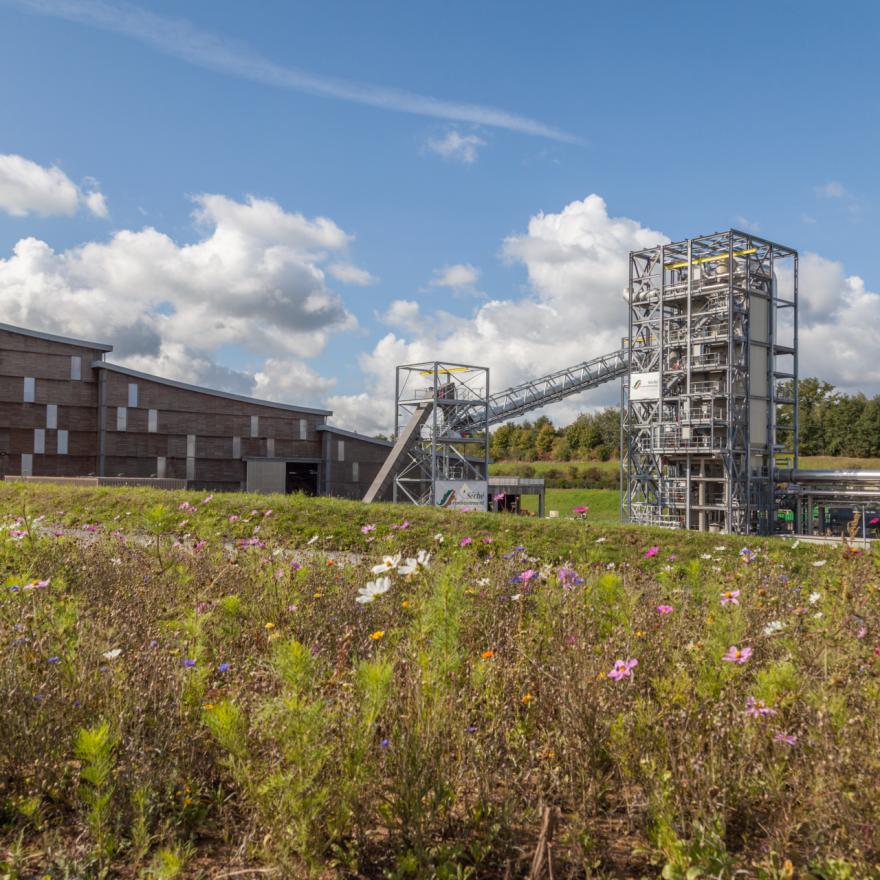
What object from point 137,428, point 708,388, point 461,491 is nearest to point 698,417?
point 708,388

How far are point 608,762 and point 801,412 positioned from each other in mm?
83762

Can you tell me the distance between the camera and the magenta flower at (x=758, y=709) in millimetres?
3277

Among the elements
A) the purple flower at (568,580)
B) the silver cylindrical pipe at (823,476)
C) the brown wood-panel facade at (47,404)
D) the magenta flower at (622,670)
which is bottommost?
the magenta flower at (622,670)

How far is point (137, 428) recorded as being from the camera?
35.6 m

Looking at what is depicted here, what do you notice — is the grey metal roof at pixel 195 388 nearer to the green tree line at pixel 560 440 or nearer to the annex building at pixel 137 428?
the annex building at pixel 137 428

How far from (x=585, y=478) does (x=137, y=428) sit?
4006cm

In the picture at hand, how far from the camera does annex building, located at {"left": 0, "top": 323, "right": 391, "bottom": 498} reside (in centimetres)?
3394

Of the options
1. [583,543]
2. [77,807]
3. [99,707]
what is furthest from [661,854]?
[583,543]

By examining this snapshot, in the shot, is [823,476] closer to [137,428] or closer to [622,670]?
[137,428]

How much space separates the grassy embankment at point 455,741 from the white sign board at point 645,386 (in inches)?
1385

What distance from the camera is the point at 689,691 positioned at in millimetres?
3834

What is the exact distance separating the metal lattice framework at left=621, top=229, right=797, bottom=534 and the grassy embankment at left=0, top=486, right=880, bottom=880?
34460 millimetres

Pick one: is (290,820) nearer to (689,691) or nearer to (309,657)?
(309,657)

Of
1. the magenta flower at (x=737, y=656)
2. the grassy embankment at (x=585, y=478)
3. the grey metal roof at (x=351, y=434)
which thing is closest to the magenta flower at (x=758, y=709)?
the magenta flower at (x=737, y=656)
